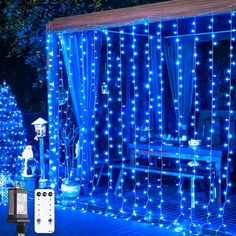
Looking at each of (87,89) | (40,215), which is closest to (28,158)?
(87,89)

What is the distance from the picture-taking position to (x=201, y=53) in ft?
29.5

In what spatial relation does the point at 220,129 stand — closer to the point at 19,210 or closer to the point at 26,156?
the point at 26,156

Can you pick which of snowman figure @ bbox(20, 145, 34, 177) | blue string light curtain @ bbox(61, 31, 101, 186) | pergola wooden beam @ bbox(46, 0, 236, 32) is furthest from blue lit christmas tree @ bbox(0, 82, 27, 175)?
pergola wooden beam @ bbox(46, 0, 236, 32)

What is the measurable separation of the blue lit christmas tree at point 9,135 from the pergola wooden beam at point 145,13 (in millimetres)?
1410

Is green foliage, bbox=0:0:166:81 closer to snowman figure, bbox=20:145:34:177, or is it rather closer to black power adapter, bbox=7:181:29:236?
snowman figure, bbox=20:145:34:177

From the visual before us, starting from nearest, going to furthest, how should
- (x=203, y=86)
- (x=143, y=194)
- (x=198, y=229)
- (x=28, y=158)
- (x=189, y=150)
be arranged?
1. (x=198, y=229)
2. (x=189, y=150)
3. (x=143, y=194)
4. (x=28, y=158)
5. (x=203, y=86)

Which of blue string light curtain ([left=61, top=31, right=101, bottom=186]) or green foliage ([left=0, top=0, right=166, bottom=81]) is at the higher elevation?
green foliage ([left=0, top=0, right=166, bottom=81])

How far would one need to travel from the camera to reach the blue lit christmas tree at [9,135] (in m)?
7.97

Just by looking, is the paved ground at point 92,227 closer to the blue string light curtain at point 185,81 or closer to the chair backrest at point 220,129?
the chair backrest at point 220,129

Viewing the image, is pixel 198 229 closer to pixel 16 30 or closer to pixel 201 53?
pixel 201 53

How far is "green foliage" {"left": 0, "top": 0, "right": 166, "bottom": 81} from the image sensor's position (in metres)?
10.2

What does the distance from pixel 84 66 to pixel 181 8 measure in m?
1.91

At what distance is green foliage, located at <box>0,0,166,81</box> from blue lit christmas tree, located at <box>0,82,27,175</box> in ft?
8.48

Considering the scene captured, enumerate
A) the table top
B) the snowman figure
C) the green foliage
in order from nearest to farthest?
the table top
the snowman figure
the green foliage
